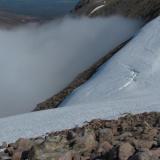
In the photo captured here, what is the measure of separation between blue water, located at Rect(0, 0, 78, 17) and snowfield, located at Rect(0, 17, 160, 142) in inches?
4979

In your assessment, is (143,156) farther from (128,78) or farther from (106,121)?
(128,78)

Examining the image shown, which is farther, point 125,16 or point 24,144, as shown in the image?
point 125,16

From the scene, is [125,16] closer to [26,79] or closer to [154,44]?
[26,79]

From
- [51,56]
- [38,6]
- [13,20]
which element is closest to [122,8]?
[51,56]

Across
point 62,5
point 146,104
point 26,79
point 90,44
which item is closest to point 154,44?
point 146,104

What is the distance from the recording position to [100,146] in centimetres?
984

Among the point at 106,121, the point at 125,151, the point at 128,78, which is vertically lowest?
the point at 125,151

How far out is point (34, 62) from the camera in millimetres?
45344

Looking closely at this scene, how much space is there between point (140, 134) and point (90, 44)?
1321 inches

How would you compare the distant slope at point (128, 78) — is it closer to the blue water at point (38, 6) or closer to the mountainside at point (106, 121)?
the mountainside at point (106, 121)

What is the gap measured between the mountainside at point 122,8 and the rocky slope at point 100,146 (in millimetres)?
25668

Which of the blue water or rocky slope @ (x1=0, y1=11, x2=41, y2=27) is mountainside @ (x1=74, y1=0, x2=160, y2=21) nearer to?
rocky slope @ (x1=0, y1=11, x2=41, y2=27)

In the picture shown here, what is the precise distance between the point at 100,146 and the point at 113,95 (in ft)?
31.6

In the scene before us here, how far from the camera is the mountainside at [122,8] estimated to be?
140ft
